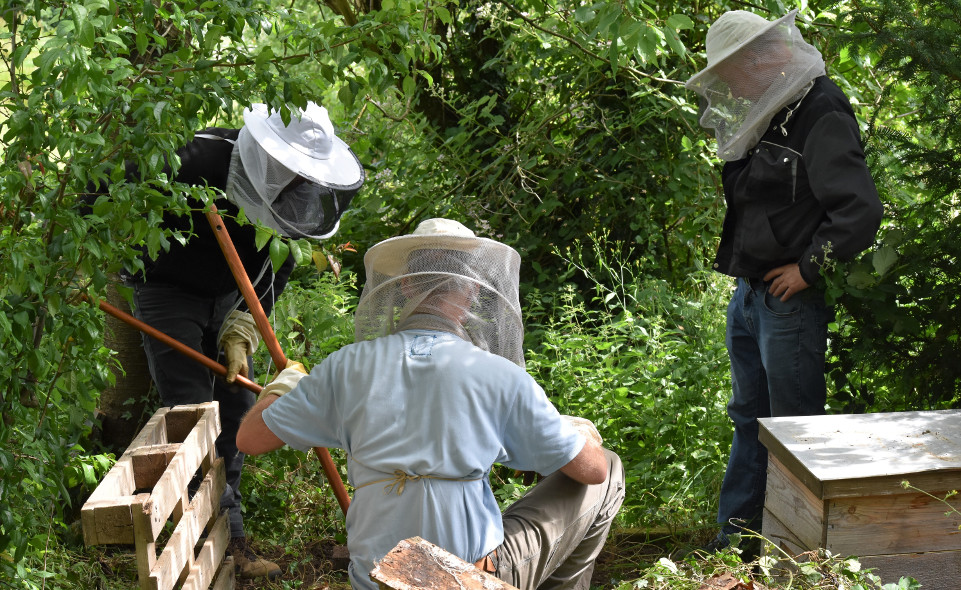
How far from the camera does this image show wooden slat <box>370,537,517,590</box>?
135cm

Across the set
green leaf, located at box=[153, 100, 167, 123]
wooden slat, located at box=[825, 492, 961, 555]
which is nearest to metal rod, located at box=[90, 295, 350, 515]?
green leaf, located at box=[153, 100, 167, 123]

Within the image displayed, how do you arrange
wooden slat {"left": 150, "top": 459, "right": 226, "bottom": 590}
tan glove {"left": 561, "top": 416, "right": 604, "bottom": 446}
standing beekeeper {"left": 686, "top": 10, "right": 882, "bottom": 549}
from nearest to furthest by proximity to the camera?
1. wooden slat {"left": 150, "top": 459, "right": 226, "bottom": 590}
2. tan glove {"left": 561, "top": 416, "right": 604, "bottom": 446}
3. standing beekeeper {"left": 686, "top": 10, "right": 882, "bottom": 549}

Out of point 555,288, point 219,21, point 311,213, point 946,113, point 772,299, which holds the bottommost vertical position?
point 555,288

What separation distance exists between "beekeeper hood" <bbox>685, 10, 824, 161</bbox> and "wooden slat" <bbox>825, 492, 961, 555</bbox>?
123 centimetres

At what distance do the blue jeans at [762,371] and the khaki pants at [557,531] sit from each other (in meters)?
0.40

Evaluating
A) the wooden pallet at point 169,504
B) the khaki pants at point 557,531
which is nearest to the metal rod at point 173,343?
the wooden pallet at point 169,504

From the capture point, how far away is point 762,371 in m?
3.13

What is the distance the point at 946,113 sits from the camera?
2.92 meters

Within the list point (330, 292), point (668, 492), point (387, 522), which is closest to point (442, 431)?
point (387, 522)

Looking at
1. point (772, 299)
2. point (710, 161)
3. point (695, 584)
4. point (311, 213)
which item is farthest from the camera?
point (710, 161)

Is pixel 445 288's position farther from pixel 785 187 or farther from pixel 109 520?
pixel 785 187

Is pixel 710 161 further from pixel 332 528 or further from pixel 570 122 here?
pixel 332 528

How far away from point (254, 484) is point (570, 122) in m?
3.31

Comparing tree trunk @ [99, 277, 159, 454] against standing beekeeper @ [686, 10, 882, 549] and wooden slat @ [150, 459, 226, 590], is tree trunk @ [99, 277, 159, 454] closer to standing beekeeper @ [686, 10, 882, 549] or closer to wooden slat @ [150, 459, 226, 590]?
wooden slat @ [150, 459, 226, 590]
